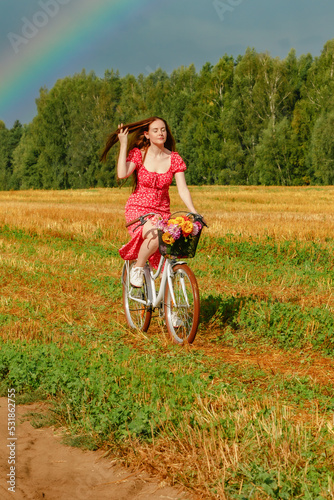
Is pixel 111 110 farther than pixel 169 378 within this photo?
Yes

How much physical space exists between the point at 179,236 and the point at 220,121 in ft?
209

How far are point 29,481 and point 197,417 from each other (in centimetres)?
111

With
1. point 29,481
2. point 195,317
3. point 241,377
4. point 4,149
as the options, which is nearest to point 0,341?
point 195,317

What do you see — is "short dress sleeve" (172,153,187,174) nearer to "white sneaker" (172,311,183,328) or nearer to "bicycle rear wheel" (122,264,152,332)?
"bicycle rear wheel" (122,264,152,332)

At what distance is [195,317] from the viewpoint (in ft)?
20.5

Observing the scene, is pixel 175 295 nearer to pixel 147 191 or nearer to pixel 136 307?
pixel 136 307

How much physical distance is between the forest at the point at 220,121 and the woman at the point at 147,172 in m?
54.8

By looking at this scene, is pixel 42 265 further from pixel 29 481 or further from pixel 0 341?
pixel 29 481

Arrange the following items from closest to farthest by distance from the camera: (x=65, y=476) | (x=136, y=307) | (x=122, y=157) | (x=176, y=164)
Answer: (x=65, y=476)
(x=122, y=157)
(x=176, y=164)
(x=136, y=307)

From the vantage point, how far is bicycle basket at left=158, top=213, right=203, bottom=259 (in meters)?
6.27

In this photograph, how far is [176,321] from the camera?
6.64 m

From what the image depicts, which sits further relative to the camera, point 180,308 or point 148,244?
point 148,244

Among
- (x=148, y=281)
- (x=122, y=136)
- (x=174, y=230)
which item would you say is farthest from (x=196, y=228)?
(x=122, y=136)

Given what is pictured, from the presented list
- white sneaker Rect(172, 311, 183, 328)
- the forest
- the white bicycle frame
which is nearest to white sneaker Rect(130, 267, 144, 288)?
the white bicycle frame
